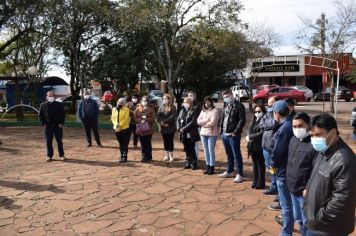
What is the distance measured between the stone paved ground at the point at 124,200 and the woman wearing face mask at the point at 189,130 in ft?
1.06

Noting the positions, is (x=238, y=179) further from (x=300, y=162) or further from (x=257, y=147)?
(x=300, y=162)

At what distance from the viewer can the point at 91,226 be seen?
5.52 metres

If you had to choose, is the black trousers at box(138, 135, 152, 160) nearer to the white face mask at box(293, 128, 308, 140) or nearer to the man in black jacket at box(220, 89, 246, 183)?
the man in black jacket at box(220, 89, 246, 183)

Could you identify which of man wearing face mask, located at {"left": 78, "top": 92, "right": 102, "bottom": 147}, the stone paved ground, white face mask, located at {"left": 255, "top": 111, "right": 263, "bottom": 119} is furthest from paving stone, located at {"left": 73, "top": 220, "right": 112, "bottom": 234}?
man wearing face mask, located at {"left": 78, "top": 92, "right": 102, "bottom": 147}

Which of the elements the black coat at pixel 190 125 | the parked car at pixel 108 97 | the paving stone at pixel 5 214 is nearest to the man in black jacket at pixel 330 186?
the paving stone at pixel 5 214

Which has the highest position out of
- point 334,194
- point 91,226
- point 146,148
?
point 334,194

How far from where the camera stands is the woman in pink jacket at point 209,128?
7895 mm

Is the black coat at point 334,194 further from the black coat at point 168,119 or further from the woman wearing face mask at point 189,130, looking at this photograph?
the black coat at point 168,119

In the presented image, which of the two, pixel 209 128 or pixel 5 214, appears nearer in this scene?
pixel 5 214

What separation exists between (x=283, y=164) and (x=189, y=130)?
150 inches

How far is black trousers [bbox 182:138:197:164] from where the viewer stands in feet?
27.9

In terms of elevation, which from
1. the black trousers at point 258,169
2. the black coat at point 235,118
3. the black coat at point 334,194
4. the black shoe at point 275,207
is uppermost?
the black coat at point 235,118

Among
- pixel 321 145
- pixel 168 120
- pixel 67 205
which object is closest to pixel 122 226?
pixel 67 205

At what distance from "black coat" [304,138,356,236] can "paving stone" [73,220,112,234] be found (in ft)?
10.3
